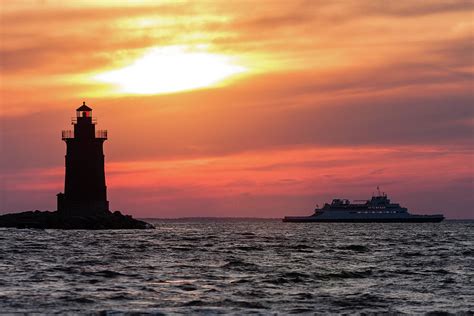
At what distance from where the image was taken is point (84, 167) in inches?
3880

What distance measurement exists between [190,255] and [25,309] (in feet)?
91.5

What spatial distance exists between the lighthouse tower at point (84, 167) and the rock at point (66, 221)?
1.33 m

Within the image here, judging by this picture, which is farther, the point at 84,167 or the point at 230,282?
the point at 84,167

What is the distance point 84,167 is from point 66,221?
6859 millimetres

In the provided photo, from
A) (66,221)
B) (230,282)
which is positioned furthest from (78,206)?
(230,282)

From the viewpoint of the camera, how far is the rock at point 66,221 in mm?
100250

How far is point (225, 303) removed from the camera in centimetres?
2922

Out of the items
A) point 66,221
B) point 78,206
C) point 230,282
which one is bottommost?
point 230,282

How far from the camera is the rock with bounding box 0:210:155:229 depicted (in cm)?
10025

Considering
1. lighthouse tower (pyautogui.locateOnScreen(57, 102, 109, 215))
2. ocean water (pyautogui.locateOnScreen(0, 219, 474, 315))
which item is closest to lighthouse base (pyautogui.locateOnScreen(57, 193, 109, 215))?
lighthouse tower (pyautogui.locateOnScreen(57, 102, 109, 215))

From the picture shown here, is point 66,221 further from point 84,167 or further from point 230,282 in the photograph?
point 230,282

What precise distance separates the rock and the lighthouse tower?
4.38ft

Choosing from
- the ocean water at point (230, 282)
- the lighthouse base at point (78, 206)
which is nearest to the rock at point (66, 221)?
the lighthouse base at point (78, 206)

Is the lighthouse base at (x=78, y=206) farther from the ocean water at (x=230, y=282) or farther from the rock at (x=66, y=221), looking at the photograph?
the ocean water at (x=230, y=282)
